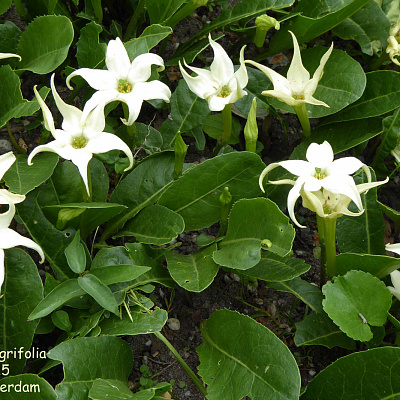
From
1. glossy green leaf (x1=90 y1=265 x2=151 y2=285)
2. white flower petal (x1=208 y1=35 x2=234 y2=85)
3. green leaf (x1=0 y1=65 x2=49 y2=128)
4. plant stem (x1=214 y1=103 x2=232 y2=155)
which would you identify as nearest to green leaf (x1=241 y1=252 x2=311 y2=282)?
glossy green leaf (x1=90 y1=265 x2=151 y2=285)

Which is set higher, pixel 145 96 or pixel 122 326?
pixel 145 96

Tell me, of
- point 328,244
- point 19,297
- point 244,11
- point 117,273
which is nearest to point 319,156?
point 328,244

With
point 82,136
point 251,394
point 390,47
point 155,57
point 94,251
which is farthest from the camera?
point 390,47

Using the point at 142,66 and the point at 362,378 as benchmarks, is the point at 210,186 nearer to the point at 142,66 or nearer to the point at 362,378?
the point at 142,66

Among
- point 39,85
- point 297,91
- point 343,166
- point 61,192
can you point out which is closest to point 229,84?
point 297,91

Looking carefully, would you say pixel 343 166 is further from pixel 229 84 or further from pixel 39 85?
pixel 39 85

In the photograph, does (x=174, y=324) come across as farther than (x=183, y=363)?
Yes
